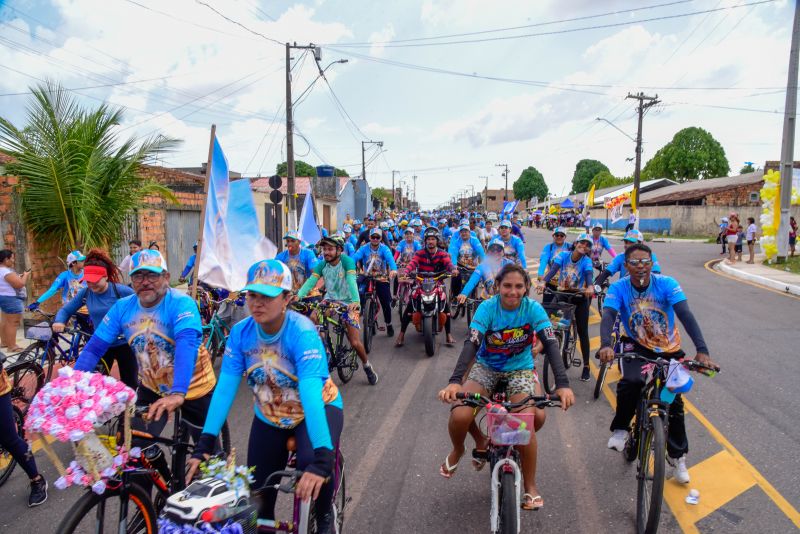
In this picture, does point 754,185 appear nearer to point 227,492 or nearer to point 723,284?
point 723,284

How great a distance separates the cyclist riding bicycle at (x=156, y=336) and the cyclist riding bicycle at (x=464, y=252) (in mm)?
7299

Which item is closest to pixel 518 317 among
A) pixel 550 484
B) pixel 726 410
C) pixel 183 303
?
pixel 550 484

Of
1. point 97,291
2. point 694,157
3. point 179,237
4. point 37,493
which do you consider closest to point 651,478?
point 37,493

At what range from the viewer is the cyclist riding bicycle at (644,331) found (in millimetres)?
4031

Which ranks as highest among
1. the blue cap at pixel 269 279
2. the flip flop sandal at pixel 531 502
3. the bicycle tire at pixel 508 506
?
the blue cap at pixel 269 279

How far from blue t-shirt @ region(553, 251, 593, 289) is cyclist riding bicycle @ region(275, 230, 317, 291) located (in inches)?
146

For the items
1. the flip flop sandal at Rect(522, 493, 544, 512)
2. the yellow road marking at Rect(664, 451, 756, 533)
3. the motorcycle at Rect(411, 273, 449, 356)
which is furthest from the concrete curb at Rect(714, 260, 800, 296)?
the flip flop sandal at Rect(522, 493, 544, 512)

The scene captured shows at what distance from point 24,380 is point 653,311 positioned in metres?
6.13

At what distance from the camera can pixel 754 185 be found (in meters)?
37.0

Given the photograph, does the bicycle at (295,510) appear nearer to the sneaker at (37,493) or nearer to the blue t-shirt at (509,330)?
the blue t-shirt at (509,330)

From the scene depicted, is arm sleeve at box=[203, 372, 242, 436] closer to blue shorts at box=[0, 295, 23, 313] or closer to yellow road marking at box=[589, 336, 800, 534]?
yellow road marking at box=[589, 336, 800, 534]

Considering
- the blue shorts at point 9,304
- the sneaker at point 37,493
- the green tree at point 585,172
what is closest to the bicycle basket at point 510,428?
the sneaker at point 37,493

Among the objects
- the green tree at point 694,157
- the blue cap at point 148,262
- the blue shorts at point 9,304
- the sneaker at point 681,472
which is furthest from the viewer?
the green tree at point 694,157

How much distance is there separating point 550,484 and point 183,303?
3.16 metres
